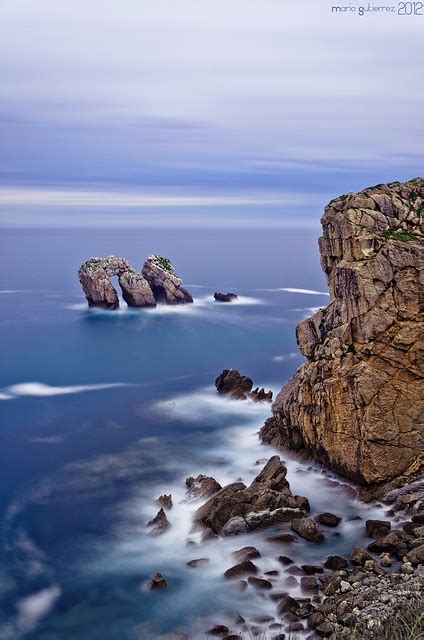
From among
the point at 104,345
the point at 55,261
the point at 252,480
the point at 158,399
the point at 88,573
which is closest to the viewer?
the point at 88,573

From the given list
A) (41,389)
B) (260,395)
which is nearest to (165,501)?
(260,395)

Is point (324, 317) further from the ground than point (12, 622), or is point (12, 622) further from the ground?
point (324, 317)

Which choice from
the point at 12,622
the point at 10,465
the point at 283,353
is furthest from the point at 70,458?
the point at 283,353

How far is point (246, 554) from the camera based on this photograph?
1016 inches

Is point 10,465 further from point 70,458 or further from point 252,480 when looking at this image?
point 252,480

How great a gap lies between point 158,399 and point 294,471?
19315 millimetres

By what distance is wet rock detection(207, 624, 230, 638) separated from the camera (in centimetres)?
2170

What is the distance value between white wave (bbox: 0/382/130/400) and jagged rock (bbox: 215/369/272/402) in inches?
393

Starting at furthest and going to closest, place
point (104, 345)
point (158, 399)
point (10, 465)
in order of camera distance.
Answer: point (104, 345) → point (158, 399) → point (10, 465)

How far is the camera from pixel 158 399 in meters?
51.8

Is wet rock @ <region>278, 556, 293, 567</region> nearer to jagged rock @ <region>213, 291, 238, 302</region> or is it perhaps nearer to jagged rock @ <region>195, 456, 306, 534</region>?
jagged rock @ <region>195, 456, 306, 534</region>

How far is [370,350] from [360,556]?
1111cm

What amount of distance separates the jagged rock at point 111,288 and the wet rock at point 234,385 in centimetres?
4001

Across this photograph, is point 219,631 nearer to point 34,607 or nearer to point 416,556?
point 34,607
